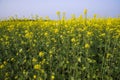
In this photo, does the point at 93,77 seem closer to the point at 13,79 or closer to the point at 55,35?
the point at 13,79

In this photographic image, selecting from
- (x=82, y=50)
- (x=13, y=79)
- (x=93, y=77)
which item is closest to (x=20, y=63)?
(x=13, y=79)

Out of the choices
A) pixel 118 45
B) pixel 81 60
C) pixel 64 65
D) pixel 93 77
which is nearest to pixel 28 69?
pixel 64 65

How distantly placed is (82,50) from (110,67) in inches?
32.3

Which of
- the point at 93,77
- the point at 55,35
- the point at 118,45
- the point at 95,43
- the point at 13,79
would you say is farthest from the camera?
the point at 55,35

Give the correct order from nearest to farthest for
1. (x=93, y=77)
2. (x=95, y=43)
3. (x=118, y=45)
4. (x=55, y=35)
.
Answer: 1. (x=93, y=77)
2. (x=118, y=45)
3. (x=95, y=43)
4. (x=55, y=35)

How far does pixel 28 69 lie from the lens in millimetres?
5297

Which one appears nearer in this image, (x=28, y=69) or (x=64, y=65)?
(x=64, y=65)

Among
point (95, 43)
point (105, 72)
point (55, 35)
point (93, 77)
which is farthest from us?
point (55, 35)

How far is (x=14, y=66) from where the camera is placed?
5469 mm

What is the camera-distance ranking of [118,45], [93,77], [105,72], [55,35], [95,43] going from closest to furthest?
[93,77] → [105,72] → [118,45] → [95,43] → [55,35]

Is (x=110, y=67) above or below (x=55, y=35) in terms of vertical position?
below

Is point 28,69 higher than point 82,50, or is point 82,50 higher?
point 82,50

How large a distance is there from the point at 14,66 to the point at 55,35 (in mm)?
2034

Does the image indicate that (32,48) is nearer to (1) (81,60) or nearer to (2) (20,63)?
(2) (20,63)
